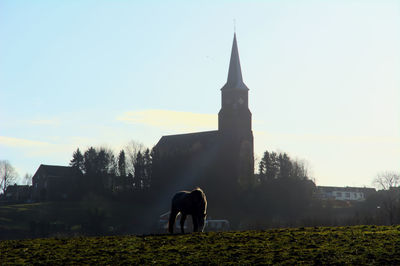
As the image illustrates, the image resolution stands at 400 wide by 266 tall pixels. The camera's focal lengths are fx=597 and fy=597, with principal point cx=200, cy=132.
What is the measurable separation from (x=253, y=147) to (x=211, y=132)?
11.9 metres

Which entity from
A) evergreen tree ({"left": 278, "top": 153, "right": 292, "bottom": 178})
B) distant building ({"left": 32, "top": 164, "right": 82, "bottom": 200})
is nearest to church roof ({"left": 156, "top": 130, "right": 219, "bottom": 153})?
evergreen tree ({"left": 278, "top": 153, "right": 292, "bottom": 178})

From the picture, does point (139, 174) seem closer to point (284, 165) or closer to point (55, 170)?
point (284, 165)

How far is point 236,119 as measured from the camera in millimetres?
125875

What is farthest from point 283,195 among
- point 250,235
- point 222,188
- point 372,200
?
point 250,235

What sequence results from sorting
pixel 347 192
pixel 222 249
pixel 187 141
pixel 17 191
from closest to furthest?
pixel 222 249, pixel 187 141, pixel 17 191, pixel 347 192

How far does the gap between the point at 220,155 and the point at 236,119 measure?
10.3 metres

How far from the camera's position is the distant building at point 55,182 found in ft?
398

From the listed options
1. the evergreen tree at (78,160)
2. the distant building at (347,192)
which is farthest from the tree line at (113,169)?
the distant building at (347,192)

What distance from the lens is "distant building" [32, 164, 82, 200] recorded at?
121m

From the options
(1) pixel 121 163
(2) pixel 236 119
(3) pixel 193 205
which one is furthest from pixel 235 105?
(3) pixel 193 205

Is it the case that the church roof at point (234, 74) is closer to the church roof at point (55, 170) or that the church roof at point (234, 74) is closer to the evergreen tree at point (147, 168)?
the evergreen tree at point (147, 168)

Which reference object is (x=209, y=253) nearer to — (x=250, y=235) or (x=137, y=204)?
(x=250, y=235)

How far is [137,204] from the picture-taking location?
105062mm

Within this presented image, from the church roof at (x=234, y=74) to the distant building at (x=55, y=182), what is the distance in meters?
36.6
